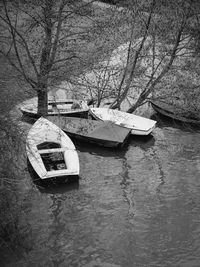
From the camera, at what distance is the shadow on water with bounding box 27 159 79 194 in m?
12.4

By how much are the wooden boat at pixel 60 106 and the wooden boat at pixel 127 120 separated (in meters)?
0.57

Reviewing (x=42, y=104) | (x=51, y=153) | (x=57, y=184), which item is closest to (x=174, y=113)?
(x=42, y=104)

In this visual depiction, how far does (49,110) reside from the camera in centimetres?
1697

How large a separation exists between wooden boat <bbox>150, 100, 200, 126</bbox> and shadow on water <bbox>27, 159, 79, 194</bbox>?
7.11 m

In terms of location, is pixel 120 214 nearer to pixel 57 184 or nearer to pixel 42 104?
pixel 57 184

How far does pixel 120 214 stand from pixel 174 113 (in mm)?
8189

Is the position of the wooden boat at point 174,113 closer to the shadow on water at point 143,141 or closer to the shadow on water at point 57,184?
the shadow on water at point 143,141

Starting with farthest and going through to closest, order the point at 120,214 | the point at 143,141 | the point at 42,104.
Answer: the point at 143,141, the point at 42,104, the point at 120,214

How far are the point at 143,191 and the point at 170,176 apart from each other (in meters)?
1.60

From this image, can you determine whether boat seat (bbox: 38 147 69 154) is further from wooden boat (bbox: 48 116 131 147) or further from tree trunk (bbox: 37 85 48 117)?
tree trunk (bbox: 37 85 48 117)

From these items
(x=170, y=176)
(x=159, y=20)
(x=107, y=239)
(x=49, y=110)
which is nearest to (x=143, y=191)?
(x=170, y=176)

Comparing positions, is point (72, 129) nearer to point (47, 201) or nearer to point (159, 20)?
point (47, 201)

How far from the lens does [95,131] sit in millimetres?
15969

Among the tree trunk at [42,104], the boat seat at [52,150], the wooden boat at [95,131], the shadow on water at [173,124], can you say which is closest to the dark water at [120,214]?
the wooden boat at [95,131]
